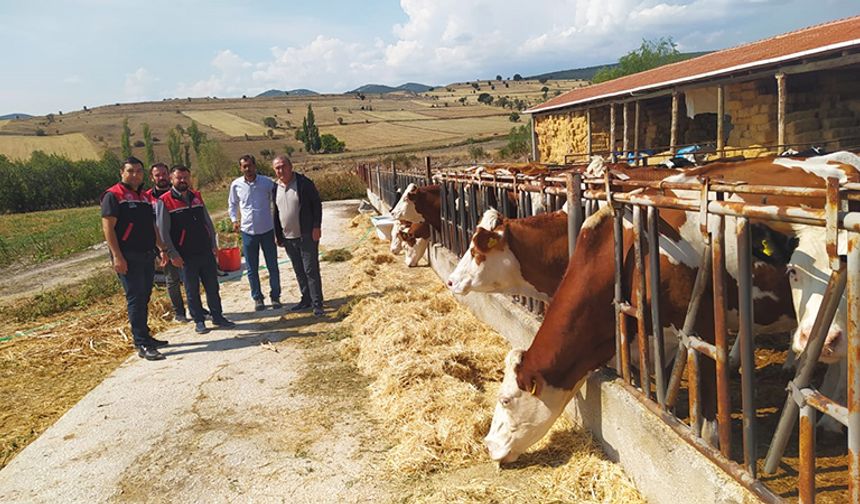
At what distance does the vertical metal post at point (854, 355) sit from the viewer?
171 centimetres

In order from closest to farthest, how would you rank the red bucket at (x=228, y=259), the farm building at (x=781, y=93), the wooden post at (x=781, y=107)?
the farm building at (x=781, y=93), the wooden post at (x=781, y=107), the red bucket at (x=228, y=259)

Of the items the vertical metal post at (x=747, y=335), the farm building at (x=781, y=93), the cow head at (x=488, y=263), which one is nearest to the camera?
the vertical metal post at (x=747, y=335)

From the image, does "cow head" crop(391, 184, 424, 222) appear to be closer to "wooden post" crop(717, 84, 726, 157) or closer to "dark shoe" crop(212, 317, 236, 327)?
"dark shoe" crop(212, 317, 236, 327)

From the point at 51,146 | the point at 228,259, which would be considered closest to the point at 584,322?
the point at 228,259

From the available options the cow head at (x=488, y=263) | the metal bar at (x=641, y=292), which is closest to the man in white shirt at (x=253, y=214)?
the cow head at (x=488, y=263)

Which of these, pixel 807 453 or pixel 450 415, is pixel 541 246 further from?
pixel 807 453

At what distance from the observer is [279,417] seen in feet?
14.9

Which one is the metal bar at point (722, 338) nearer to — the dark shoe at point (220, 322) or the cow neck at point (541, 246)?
the cow neck at point (541, 246)

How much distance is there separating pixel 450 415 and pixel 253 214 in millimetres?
4540

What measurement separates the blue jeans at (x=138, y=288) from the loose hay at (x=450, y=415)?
218 centimetres

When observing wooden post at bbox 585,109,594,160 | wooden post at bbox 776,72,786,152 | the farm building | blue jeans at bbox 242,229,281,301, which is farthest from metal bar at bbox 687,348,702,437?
wooden post at bbox 585,109,594,160

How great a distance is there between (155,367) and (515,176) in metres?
4.08

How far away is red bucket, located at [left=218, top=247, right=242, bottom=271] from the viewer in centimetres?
1088

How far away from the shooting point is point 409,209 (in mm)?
9250
